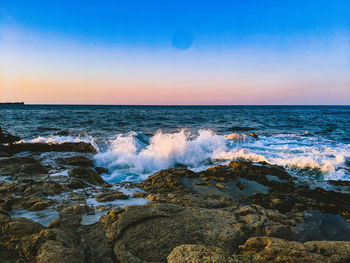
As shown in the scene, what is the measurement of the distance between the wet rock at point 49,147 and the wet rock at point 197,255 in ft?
28.8

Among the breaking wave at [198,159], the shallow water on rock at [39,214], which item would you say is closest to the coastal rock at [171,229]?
the shallow water on rock at [39,214]

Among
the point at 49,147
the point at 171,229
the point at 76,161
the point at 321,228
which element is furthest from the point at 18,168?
the point at 321,228

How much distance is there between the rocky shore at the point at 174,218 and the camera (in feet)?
8.05

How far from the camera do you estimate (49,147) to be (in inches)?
400

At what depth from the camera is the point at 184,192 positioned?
201 inches

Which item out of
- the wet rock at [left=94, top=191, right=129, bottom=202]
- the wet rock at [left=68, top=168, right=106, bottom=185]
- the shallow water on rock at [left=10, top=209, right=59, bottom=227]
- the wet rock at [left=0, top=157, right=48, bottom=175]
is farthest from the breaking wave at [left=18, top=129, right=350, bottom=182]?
the shallow water on rock at [left=10, top=209, right=59, bottom=227]

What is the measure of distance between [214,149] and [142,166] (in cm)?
409

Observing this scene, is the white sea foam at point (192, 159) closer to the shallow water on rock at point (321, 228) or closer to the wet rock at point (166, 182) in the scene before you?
the wet rock at point (166, 182)

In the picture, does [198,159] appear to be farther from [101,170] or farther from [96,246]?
[96,246]

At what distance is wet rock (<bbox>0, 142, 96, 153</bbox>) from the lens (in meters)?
9.90

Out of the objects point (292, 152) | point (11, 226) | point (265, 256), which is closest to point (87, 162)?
point (11, 226)

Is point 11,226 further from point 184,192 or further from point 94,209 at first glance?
point 184,192

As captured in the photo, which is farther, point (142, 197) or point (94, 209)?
point (142, 197)

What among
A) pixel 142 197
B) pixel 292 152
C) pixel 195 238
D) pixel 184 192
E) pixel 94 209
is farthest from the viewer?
pixel 292 152
